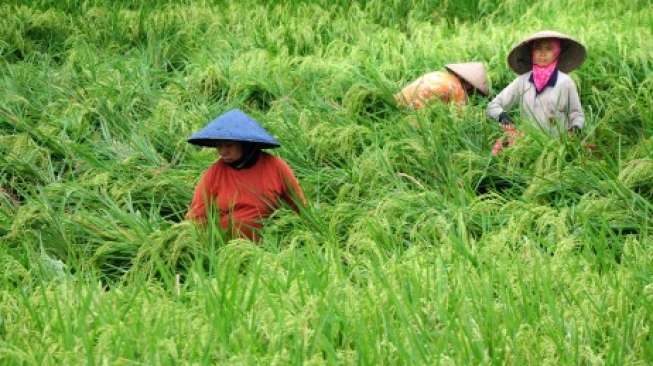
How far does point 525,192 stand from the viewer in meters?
5.16

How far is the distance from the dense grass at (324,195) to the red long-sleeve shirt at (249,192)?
119 mm

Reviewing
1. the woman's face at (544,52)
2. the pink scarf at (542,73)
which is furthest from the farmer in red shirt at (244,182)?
the woman's face at (544,52)

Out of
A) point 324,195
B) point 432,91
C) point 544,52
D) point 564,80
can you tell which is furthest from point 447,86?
point 324,195

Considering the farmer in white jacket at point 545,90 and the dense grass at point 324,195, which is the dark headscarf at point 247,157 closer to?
the dense grass at point 324,195

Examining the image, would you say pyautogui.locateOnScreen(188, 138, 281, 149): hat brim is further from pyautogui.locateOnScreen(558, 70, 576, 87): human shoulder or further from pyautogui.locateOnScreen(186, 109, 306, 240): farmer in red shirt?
pyautogui.locateOnScreen(558, 70, 576, 87): human shoulder

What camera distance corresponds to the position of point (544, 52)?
6191 millimetres

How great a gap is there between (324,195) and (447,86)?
48.5 inches

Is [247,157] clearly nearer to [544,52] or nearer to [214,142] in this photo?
[214,142]

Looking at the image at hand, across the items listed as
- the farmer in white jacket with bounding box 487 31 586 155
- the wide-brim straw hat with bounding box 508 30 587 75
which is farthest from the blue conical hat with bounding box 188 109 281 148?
the wide-brim straw hat with bounding box 508 30 587 75

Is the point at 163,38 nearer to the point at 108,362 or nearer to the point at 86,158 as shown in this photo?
the point at 86,158

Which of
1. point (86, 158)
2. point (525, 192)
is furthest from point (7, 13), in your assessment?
point (525, 192)

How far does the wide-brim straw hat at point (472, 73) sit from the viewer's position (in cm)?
663

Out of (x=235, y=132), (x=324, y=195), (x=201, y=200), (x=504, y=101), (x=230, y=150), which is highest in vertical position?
(x=235, y=132)

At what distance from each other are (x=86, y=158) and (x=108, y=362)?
3315 mm
